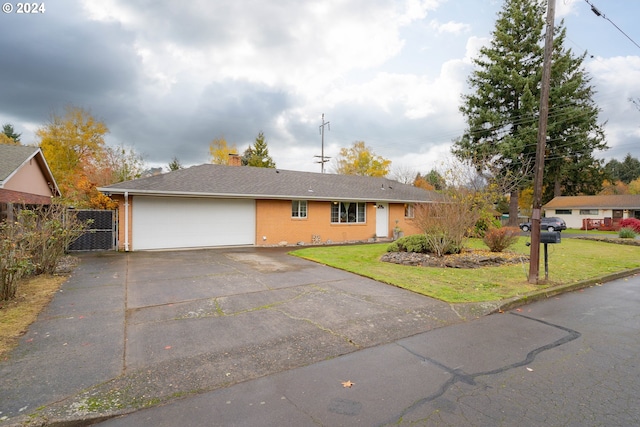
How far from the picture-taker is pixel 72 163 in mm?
26641

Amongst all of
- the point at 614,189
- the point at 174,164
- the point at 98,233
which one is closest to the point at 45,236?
the point at 98,233

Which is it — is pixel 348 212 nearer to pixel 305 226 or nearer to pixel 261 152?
pixel 305 226

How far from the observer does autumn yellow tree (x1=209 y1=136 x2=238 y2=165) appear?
3759 cm

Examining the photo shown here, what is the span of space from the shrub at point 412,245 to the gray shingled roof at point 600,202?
37.2m

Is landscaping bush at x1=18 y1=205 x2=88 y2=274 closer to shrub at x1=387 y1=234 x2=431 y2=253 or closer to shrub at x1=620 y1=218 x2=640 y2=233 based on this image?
shrub at x1=387 y1=234 x2=431 y2=253

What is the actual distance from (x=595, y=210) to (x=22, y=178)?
5056cm

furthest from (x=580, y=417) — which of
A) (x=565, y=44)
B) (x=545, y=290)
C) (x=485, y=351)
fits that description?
(x=565, y=44)

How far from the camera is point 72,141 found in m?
26.9

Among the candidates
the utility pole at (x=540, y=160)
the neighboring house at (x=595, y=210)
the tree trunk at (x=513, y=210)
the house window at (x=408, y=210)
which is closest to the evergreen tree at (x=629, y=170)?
the neighboring house at (x=595, y=210)

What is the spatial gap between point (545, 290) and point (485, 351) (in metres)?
3.91

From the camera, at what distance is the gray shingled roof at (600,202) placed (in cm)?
3509

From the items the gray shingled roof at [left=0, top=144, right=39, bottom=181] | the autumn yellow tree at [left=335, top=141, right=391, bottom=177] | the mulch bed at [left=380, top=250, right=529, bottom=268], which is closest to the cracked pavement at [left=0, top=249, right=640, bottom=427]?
the mulch bed at [left=380, top=250, right=529, bottom=268]

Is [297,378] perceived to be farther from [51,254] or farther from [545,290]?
[51,254]

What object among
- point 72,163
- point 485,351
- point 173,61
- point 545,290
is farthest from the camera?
point 72,163
